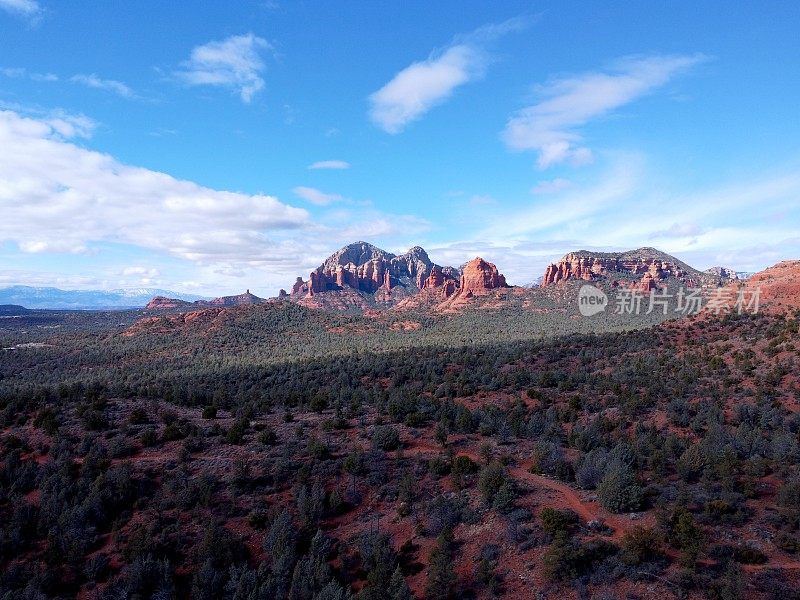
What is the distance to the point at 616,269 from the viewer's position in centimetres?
15862

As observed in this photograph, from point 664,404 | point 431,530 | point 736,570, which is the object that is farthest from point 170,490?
point 664,404

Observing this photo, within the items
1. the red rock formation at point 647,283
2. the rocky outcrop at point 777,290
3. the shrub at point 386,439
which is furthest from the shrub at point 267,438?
the red rock formation at point 647,283

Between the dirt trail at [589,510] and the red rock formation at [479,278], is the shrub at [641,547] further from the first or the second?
the red rock formation at [479,278]

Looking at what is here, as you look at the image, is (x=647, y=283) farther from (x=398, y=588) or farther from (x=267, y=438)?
Result: (x=398, y=588)

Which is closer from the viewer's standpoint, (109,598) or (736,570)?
(736,570)

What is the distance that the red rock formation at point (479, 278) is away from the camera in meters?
152

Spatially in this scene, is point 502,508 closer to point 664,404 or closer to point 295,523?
point 295,523

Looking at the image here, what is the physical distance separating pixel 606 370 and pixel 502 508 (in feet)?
107

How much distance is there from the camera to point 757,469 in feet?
63.9

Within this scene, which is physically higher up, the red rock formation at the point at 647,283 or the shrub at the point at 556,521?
the red rock formation at the point at 647,283

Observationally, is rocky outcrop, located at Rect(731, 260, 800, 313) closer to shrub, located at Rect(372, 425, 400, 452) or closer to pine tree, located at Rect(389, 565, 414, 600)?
shrub, located at Rect(372, 425, 400, 452)

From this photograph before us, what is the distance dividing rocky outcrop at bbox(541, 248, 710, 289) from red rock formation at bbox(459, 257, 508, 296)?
1696cm

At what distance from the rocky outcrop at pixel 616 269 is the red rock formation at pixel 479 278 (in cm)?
1696

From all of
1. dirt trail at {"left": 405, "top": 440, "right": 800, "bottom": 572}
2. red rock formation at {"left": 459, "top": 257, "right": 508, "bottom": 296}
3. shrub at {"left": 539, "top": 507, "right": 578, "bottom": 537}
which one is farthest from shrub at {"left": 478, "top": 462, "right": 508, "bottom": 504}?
red rock formation at {"left": 459, "top": 257, "right": 508, "bottom": 296}
